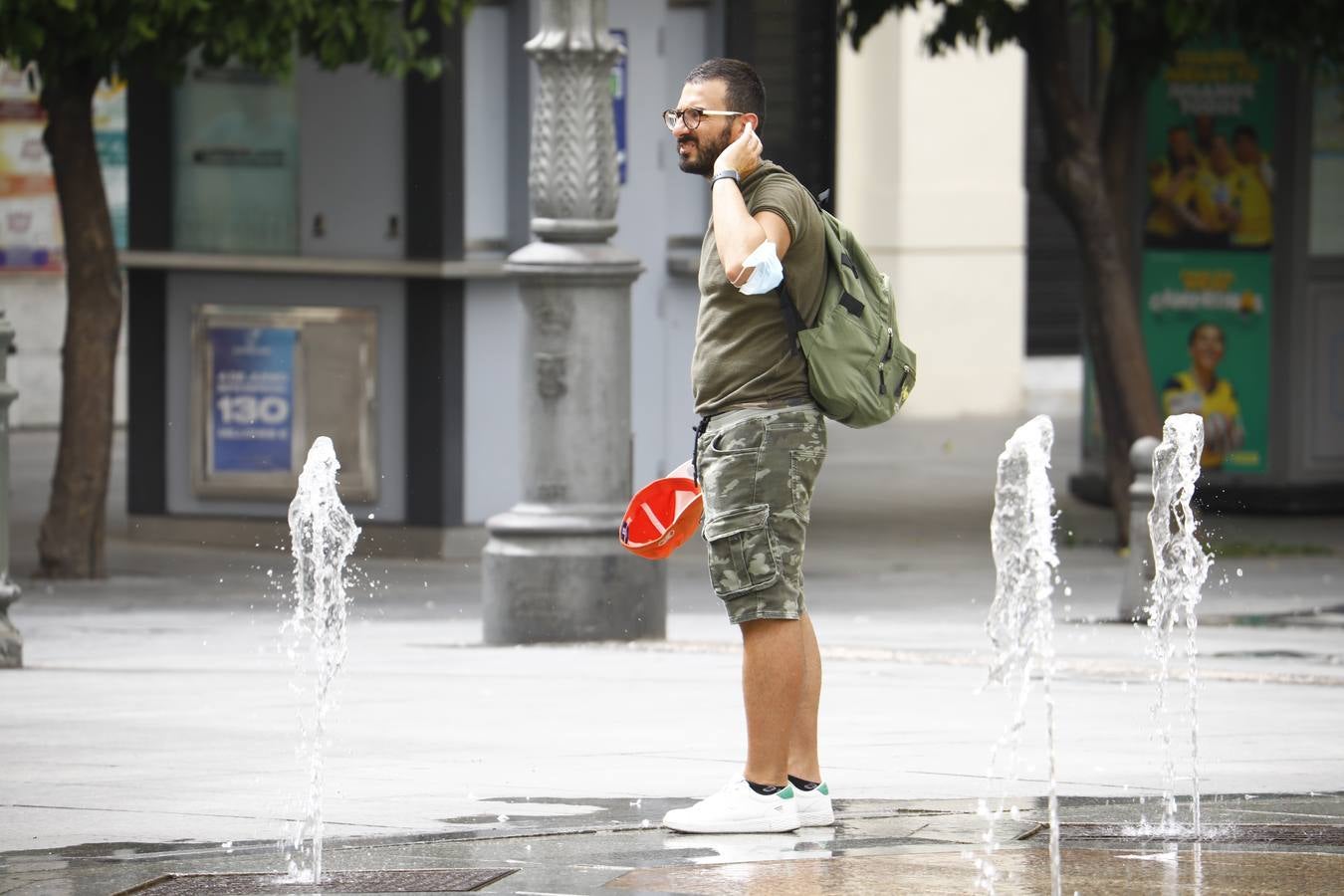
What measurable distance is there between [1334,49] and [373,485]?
5926 millimetres

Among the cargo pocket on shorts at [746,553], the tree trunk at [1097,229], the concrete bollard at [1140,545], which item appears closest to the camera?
the cargo pocket on shorts at [746,553]

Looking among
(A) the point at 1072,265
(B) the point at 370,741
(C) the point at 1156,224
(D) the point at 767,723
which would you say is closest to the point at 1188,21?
(C) the point at 1156,224

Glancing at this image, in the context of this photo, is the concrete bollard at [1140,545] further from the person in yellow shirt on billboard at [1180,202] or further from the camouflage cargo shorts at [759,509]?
the camouflage cargo shorts at [759,509]

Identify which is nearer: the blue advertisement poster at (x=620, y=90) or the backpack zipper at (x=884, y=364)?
the backpack zipper at (x=884, y=364)

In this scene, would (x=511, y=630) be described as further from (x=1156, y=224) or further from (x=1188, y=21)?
(x=1156, y=224)

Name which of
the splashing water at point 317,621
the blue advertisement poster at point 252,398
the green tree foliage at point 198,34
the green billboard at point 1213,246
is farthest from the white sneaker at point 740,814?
the green billboard at point 1213,246

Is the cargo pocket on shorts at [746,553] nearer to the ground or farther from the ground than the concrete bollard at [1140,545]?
farther from the ground

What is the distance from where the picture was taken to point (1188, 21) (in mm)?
13844

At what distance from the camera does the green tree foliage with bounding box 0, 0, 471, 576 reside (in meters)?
12.3

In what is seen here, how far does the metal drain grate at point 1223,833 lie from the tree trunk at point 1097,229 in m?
8.91

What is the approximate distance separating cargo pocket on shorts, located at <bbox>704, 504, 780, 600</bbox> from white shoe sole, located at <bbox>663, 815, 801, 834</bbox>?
0.50 meters

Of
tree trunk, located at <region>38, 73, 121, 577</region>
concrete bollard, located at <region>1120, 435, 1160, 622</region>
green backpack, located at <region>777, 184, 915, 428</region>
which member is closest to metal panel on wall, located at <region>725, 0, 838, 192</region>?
tree trunk, located at <region>38, 73, 121, 577</region>

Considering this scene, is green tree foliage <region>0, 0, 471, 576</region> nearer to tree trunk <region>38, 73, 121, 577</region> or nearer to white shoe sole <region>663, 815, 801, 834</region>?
tree trunk <region>38, 73, 121, 577</region>

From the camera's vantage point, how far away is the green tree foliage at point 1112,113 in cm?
1431
